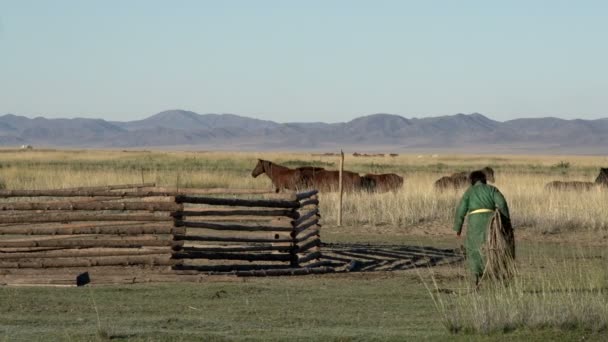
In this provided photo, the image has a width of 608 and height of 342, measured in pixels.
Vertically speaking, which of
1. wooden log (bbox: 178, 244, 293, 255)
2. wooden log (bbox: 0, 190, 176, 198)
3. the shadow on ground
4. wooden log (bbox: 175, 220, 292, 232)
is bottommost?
the shadow on ground

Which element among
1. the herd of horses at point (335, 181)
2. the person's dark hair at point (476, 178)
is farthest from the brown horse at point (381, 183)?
the person's dark hair at point (476, 178)

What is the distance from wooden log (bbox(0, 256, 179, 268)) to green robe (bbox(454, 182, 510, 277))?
15.5 ft

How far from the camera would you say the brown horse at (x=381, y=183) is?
3397cm

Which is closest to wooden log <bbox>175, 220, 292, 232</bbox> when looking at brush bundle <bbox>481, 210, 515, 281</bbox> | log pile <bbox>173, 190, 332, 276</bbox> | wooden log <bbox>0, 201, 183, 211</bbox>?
log pile <bbox>173, 190, 332, 276</bbox>

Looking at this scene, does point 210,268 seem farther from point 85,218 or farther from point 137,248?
point 85,218

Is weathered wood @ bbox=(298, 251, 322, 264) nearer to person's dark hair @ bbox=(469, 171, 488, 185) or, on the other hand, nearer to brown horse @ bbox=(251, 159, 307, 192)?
person's dark hair @ bbox=(469, 171, 488, 185)

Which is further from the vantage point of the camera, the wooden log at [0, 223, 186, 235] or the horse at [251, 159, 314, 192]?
the horse at [251, 159, 314, 192]

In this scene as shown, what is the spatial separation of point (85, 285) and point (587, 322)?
6950 millimetres

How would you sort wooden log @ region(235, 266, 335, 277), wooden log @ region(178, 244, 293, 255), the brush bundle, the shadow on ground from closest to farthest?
the brush bundle
wooden log @ region(235, 266, 335, 277)
wooden log @ region(178, 244, 293, 255)
the shadow on ground

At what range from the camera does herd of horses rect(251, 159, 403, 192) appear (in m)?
32.7

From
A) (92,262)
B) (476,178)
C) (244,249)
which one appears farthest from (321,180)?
(476,178)

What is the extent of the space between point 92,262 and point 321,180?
16.7 m

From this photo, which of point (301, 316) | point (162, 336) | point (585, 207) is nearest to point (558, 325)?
point (301, 316)

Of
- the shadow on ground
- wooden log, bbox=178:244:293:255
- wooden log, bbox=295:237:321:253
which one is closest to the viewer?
wooden log, bbox=178:244:293:255
